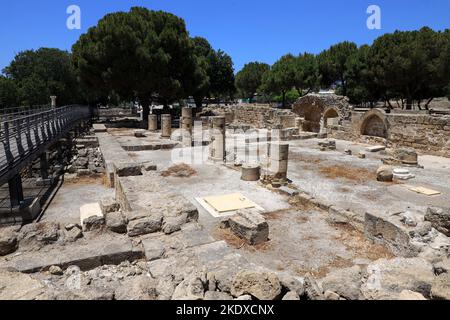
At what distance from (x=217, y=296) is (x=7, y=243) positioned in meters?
3.82

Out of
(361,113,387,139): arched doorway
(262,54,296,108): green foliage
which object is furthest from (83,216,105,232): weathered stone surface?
(262,54,296,108): green foliage

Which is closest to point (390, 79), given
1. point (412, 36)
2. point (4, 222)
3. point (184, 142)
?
point (412, 36)

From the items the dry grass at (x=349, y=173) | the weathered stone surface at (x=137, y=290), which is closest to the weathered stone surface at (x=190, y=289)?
the weathered stone surface at (x=137, y=290)

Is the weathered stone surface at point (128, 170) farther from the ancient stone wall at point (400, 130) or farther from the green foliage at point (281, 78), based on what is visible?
the green foliage at point (281, 78)

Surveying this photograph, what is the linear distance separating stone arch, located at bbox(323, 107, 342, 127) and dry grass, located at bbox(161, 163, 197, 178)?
15.4m

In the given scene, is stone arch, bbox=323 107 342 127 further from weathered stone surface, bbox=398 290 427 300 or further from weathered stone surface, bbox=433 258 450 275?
weathered stone surface, bbox=398 290 427 300

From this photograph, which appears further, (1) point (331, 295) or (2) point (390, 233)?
(2) point (390, 233)

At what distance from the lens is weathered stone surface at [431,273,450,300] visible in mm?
3420

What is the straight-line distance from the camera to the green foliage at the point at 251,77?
201 ft

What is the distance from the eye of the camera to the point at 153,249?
17.3 feet

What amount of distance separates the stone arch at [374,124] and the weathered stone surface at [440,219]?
52.3 ft

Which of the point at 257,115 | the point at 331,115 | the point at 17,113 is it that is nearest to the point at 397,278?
the point at 17,113

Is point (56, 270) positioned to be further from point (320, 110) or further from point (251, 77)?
point (251, 77)

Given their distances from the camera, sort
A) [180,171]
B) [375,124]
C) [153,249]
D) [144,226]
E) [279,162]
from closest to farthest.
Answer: [153,249], [144,226], [279,162], [180,171], [375,124]
